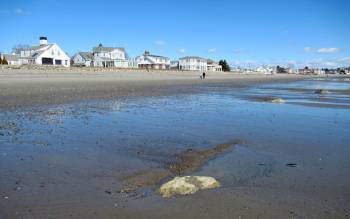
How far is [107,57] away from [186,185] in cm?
8725

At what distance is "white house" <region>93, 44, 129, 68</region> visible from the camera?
89.3m

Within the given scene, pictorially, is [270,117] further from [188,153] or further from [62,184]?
[62,184]

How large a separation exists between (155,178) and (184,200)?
1.18 m

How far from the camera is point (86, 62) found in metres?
90.0

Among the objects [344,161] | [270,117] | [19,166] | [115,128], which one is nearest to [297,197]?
[344,161]

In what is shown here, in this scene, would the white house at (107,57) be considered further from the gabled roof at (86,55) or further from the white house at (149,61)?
the white house at (149,61)

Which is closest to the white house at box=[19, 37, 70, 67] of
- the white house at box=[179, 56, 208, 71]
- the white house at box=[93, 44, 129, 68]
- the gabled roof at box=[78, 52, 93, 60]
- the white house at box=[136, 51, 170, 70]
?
the white house at box=[93, 44, 129, 68]

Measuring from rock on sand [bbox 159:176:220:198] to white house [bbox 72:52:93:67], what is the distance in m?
86.0

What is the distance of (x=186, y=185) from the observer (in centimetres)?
571

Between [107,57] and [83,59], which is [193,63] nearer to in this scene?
[107,57]

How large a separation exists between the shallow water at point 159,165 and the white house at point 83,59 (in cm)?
7800

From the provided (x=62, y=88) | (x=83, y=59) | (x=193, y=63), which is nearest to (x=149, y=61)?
(x=193, y=63)

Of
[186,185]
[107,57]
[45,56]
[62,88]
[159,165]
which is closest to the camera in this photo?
[186,185]

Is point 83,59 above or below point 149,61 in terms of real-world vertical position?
below
